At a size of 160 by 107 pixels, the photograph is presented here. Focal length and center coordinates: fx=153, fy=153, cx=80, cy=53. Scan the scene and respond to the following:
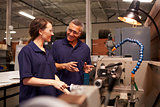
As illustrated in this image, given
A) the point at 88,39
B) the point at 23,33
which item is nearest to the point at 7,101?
the point at 88,39

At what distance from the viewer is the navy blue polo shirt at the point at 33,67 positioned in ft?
3.75

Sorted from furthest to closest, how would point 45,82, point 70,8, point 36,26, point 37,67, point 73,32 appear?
1. point 70,8
2. point 73,32
3. point 36,26
4. point 37,67
5. point 45,82

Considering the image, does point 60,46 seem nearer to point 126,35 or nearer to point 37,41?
point 37,41

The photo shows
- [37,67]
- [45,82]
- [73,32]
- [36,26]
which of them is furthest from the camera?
[73,32]

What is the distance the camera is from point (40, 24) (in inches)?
52.7

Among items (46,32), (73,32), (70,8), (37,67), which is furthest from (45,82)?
(70,8)

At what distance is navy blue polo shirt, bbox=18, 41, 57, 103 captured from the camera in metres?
1.14

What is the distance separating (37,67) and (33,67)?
0.11ft

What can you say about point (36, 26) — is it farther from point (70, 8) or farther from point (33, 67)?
point (70, 8)

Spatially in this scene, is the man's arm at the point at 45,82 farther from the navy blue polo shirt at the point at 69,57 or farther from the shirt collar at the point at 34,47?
the navy blue polo shirt at the point at 69,57

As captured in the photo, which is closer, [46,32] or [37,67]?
[37,67]

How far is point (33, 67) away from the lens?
1198 mm

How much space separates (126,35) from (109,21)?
6.15m

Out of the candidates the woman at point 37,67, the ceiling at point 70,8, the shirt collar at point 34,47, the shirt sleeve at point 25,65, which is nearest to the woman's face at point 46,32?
the woman at point 37,67
